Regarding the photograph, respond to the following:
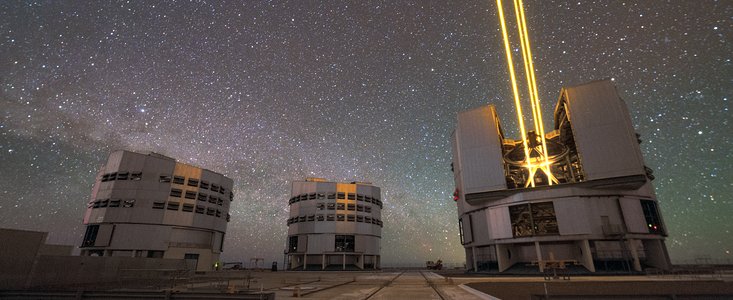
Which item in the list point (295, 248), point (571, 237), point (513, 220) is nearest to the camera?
point (571, 237)

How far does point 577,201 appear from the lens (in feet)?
143

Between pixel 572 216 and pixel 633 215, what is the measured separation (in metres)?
8.38

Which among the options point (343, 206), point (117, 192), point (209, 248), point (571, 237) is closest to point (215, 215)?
point (209, 248)

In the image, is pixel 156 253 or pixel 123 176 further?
pixel 123 176

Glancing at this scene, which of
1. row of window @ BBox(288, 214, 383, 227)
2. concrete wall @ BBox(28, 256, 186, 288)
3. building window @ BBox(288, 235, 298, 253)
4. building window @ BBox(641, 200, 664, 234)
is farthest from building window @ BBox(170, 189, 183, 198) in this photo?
building window @ BBox(641, 200, 664, 234)

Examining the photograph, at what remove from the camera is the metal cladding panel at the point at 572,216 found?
139 ft

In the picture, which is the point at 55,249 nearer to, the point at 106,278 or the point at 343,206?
the point at 106,278

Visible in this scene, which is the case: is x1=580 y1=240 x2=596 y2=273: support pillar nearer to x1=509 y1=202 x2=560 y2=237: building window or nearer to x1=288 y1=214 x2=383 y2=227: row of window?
x1=509 y1=202 x2=560 y2=237: building window

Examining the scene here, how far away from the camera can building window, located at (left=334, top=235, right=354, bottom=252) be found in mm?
81188

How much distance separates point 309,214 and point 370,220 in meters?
17.1

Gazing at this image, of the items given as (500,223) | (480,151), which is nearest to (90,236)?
(480,151)

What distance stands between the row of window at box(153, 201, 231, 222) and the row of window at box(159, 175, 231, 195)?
4369 mm

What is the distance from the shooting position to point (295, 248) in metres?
83.3

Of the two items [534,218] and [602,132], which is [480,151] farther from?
[602,132]
